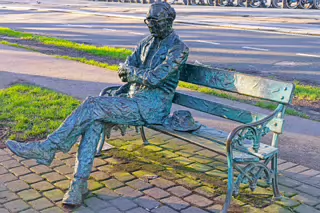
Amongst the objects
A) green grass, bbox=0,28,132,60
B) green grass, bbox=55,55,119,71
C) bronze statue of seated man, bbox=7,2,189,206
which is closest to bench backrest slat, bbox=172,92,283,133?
bronze statue of seated man, bbox=7,2,189,206

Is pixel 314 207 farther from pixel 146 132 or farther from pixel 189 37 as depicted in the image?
pixel 189 37

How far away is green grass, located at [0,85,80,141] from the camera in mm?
6453

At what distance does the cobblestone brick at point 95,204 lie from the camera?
4355mm

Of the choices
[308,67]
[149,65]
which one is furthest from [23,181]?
[308,67]

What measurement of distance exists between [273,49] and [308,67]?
8.74 ft

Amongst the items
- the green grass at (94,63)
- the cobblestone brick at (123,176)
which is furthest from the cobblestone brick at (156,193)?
the green grass at (94,63)

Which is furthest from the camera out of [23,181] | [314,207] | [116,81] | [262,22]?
[262,22]

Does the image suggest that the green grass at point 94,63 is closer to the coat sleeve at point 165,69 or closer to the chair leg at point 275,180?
the coat sleeve at point 165,69

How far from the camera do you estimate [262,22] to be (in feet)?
66.9

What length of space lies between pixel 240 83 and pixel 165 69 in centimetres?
74

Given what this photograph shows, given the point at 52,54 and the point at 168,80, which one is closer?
the point at 168,80

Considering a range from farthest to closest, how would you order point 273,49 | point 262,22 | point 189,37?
point 262,22 → point 189,37 → point 273,49

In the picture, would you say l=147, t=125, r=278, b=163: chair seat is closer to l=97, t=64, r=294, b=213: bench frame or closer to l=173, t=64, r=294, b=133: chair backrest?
l=97, t=64, r=294, b=213: bench frame

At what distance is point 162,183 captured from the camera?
15.9ft
